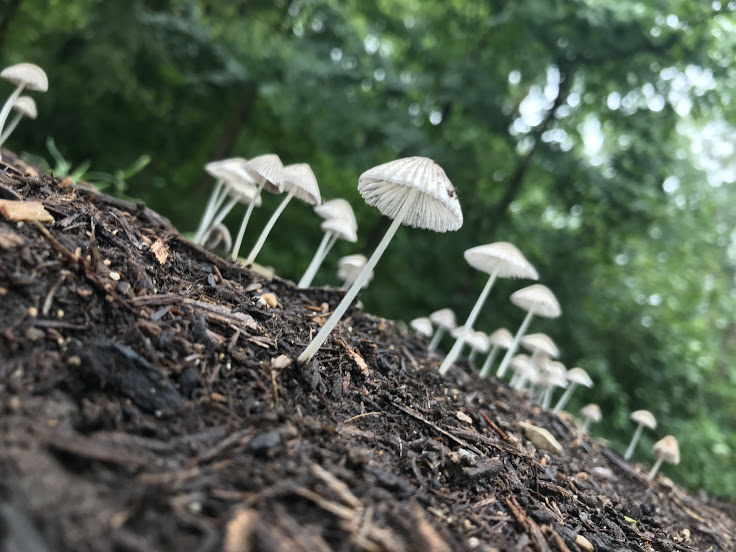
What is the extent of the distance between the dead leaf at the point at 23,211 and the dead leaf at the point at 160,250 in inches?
23.6

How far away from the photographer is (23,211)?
2.33 metres

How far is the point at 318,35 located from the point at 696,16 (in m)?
4.74

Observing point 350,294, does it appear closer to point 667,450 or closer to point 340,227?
point 340,227

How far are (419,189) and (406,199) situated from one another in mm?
254

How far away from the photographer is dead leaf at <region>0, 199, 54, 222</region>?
2273 millimetres

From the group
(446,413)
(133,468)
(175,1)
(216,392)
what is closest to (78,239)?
(216,392)

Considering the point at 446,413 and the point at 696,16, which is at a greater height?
the point at 696,16

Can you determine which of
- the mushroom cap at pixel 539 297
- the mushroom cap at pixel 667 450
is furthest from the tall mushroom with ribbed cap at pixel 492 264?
the mushroom cap at pixel 667 450

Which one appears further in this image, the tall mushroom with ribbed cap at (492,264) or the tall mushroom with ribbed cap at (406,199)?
the tall mushroom with ribbed cap at (492,264)

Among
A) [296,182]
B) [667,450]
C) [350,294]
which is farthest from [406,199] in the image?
[667,450]

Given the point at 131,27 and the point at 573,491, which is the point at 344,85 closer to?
the point at 131,27

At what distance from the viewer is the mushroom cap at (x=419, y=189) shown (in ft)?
7.56

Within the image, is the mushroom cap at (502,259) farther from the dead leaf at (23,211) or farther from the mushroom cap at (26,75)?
the mushroom cap at (26,75)

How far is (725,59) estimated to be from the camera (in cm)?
560
